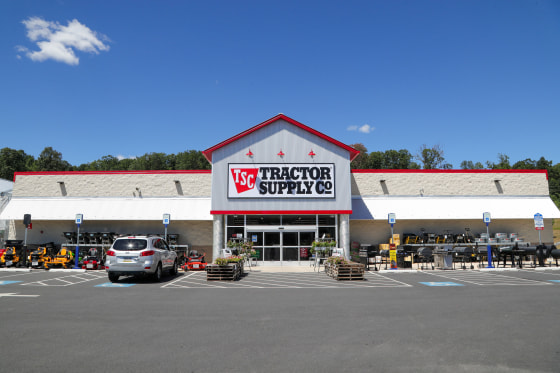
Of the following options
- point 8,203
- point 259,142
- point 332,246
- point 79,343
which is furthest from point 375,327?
point 8,203

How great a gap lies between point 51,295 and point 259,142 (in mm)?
15020

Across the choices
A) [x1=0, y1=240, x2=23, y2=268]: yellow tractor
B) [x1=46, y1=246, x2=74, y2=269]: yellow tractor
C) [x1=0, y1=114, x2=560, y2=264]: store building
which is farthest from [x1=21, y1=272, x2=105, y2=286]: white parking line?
[x1=0, y1=114, x2=560, y2=264]: store building

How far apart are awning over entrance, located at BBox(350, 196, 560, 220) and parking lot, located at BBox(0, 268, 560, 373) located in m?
12.8

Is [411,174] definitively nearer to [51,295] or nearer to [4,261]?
[51,295]

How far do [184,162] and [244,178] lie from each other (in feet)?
222

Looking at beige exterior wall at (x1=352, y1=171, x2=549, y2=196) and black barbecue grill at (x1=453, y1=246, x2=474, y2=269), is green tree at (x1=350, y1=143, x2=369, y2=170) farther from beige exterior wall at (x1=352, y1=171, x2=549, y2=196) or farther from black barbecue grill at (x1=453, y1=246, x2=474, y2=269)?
black barbecue grill at (x1=453, y1=246, x2=474, y2=269)

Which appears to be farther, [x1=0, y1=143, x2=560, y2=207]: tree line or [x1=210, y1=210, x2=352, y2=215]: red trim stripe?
[x1=0, y1=143, x2=560, y2=207]: tree line

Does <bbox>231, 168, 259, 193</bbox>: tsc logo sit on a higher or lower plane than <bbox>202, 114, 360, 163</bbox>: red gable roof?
lower

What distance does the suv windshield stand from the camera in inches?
556

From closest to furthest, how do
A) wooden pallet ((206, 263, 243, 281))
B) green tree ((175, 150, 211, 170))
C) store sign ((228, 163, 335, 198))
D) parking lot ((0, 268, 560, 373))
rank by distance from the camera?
1. parking lot ((0, 268, 560, 373))
2. wooden pallet ((206, 263, 243, 281))
3. store sign ((228, 163, 335, 198))
4. green tree ((175, 150, 211, 170))

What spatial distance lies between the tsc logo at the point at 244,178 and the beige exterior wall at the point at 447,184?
7.62 meters

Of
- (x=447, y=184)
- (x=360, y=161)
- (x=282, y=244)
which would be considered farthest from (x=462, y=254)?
(x=360, y=161)

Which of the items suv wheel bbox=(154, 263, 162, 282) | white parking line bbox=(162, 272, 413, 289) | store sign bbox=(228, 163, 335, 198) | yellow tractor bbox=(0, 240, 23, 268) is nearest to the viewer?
white parking line bbox=(162, 272, 413, 289)

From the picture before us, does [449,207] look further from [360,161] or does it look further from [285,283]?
[360,161]
